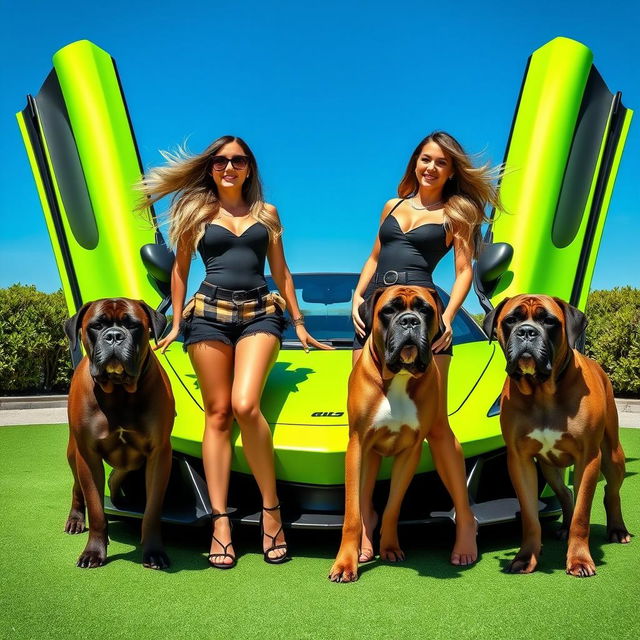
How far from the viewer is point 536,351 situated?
10.2 ft

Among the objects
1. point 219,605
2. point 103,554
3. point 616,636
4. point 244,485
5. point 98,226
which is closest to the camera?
point 616,636

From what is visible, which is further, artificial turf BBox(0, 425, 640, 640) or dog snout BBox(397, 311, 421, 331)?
dog snout BBox(397, 311, 421, 331)

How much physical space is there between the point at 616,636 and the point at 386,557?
3.88 ft

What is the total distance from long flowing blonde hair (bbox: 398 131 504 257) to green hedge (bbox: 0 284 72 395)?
834 centimetres

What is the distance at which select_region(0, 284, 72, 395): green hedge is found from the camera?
34.7 ft

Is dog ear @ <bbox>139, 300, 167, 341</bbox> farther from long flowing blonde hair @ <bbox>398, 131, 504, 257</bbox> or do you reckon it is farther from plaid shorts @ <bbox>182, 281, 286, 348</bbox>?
long flowing blonde hair @ <bbox>398, 131, 504, 257</bbox>

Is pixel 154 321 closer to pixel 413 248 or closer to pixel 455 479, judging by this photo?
pixel 413 248

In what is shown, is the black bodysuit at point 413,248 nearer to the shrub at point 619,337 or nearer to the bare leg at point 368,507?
the bare leg at point 368,507

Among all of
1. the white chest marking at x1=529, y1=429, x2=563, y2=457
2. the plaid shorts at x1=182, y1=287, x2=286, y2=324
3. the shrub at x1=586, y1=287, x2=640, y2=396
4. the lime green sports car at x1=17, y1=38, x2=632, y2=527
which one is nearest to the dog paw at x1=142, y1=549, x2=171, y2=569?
the lime green sports car at x1=17, y1=38, x2=632, y2=527

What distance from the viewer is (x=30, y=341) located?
10.7 m

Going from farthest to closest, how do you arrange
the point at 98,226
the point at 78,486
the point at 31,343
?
the point at 31,343
the point at 98,226
the point at 78,486

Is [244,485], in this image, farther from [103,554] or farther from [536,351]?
[536,351]

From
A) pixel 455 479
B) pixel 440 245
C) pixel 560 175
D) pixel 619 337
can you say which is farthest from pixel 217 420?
pixel 619 337

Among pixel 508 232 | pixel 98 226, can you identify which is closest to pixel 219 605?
pixel 98 226
